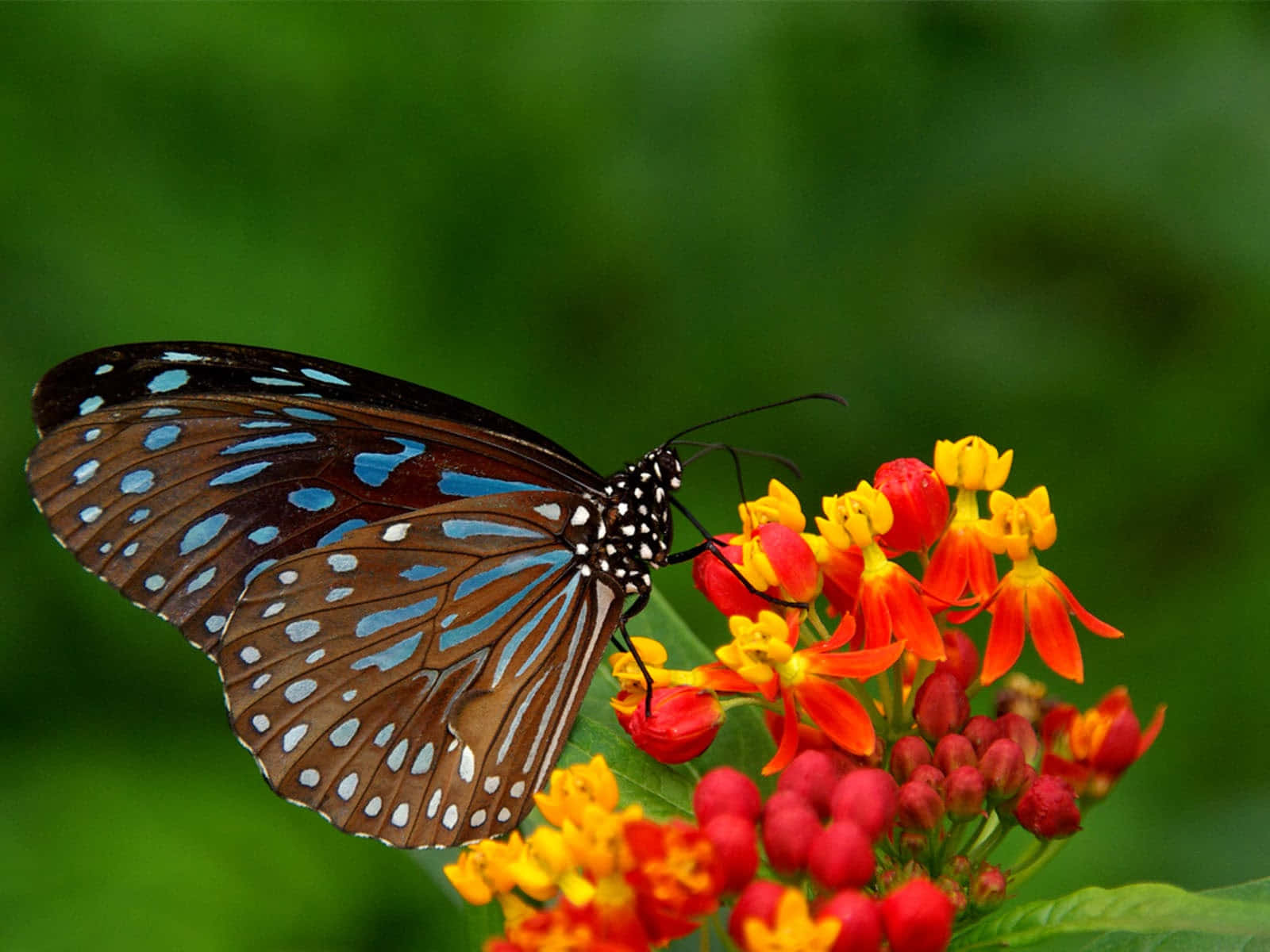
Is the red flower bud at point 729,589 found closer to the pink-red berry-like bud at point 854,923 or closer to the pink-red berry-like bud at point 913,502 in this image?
the pink-red berry-like bud at point 913,502

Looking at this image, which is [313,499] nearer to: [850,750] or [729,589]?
[729,589]

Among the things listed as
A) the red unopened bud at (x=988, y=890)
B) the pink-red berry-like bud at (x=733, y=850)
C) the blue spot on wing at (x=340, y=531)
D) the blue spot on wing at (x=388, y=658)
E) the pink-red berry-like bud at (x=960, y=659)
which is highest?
the blue spot on wing at (x=340, y=531)

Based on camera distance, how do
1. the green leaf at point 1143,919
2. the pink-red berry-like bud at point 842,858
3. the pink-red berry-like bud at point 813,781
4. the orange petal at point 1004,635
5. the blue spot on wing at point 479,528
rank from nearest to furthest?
the green leaf at point 1143,919, the pink-red berry-like bud at point 842,858, the pink-red berry-like bud at point 813,781, the orange petal at point 1004,635, the blue spot on wing at point 479,528

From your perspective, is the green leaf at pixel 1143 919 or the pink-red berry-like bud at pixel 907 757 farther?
the pink-red berry-like bud at pixel 907 757

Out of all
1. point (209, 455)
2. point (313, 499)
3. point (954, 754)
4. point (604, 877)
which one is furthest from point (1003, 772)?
point (209, 455)

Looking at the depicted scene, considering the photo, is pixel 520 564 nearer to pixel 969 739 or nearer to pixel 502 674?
pixel 502 674

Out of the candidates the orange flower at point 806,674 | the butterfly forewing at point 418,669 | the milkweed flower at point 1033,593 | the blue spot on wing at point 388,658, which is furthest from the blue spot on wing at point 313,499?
the milkweed flower at point 1033,593

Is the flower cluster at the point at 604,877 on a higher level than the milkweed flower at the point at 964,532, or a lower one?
lower
